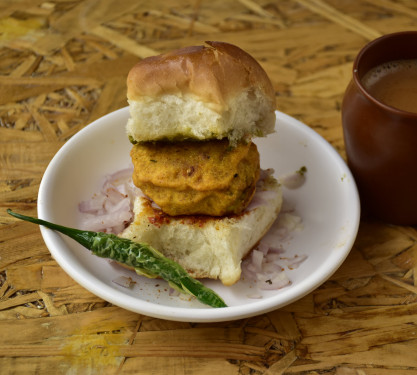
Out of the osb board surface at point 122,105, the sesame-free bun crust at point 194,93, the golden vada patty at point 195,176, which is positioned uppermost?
the sesame-free bun crust at point 194,93

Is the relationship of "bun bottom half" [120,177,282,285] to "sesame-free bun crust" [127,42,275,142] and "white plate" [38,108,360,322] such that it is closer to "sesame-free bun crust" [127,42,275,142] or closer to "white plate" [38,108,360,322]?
"white plate" [38,108,360,322]

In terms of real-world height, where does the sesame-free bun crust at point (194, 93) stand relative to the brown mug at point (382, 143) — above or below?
above

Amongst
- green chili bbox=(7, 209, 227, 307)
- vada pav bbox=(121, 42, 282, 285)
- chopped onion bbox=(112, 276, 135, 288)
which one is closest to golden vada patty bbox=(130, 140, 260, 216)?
vada pav bbox=(121, 42, 282, 285)

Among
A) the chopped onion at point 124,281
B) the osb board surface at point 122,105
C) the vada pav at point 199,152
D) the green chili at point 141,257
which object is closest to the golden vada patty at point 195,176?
the vada pav at point 199,152

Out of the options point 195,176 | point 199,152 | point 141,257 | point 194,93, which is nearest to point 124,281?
point 141,257

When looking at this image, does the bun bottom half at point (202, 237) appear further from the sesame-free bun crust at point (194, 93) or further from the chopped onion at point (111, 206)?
the sesame-free bun crust at point (194, 93)

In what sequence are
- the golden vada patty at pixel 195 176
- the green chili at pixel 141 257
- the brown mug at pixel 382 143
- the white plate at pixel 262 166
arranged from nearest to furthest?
the white plate at pixel 262 166
the green chili at pixel 141 257
the golden vada patty at pixel 195 176
the brown mug at pixel 382 143

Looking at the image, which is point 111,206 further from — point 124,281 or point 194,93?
point 194,93
